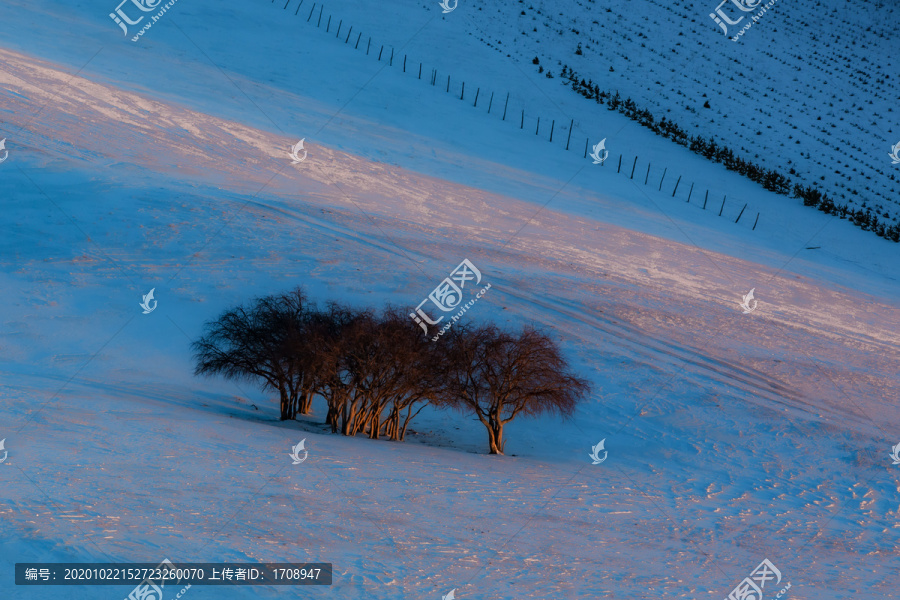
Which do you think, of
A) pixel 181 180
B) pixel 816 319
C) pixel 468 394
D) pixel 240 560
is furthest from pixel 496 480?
pixel 181 180

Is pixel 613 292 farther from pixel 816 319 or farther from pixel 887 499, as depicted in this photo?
pixel 887 499
